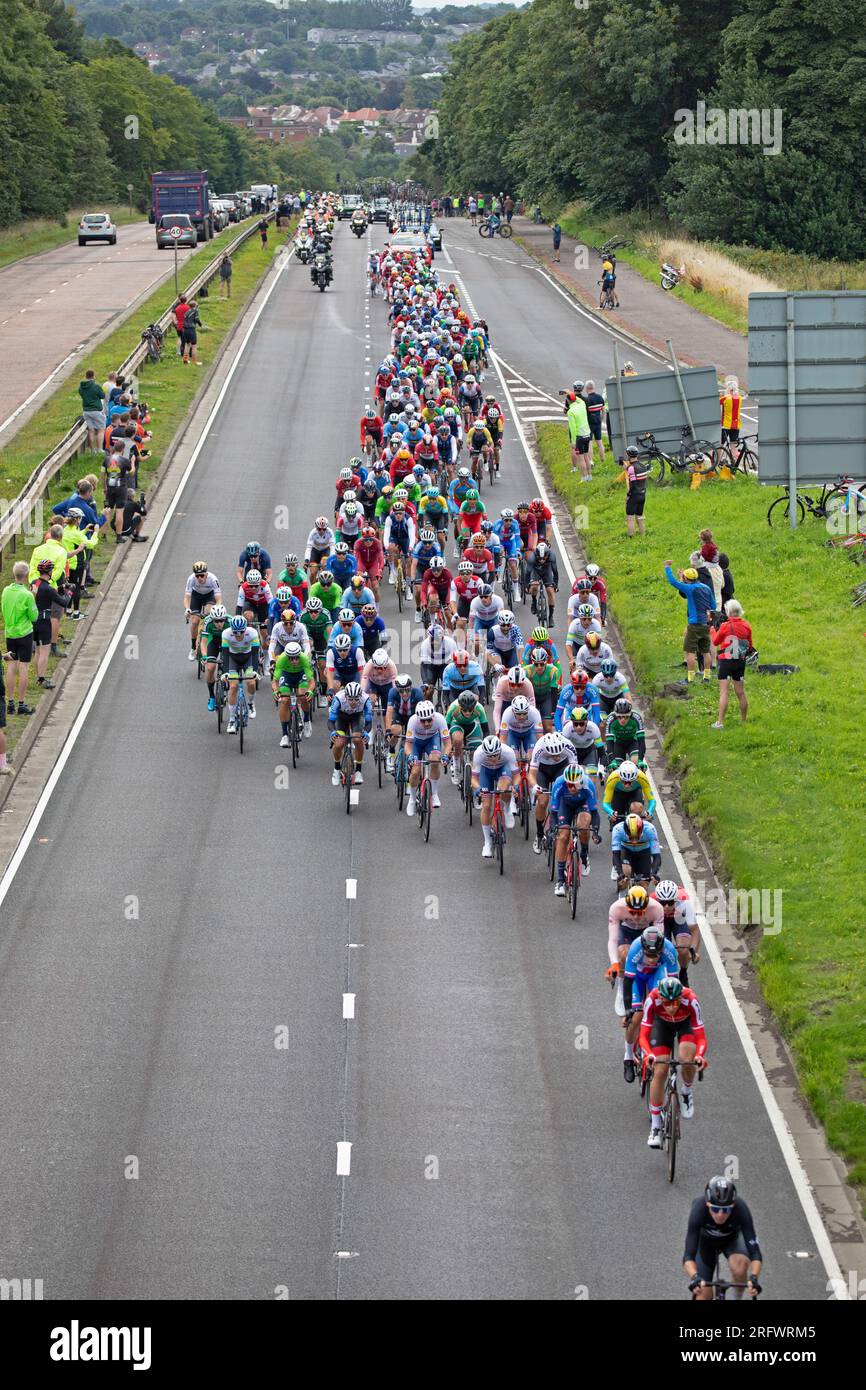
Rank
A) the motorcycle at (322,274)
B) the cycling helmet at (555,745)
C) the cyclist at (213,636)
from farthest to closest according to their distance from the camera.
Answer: the motorcycle at (322,274) < the cyclist at (213,636) < the cycling helmet at (555,745)

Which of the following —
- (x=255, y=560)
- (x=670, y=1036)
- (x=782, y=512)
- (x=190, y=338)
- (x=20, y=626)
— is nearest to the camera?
(x=670, y=1036)

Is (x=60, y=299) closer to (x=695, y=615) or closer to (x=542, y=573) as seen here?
(x=542, y=573)

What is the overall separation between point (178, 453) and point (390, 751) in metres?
21.8

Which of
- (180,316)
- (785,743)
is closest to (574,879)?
(785,743)

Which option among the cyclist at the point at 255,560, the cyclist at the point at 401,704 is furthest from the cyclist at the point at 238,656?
the cyclist at the point at 401,704

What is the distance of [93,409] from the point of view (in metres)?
42.7

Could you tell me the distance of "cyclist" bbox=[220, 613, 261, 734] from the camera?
25.7 metres

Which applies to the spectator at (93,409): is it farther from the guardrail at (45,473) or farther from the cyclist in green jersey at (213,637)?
the cyclist in green jersey at (213,637)

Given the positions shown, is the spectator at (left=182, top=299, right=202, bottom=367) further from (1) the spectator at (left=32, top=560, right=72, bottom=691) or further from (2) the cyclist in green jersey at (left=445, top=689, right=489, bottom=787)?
(2) the cyclist in green jersey at (left=445, top=689, right=489, bottom=787)

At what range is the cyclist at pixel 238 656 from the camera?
84.4ft

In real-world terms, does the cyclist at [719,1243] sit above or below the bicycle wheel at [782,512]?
below

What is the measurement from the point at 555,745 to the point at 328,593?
266 inches

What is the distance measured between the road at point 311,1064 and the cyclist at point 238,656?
0.75m

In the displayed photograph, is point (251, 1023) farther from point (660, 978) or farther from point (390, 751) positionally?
point (390, 751)
